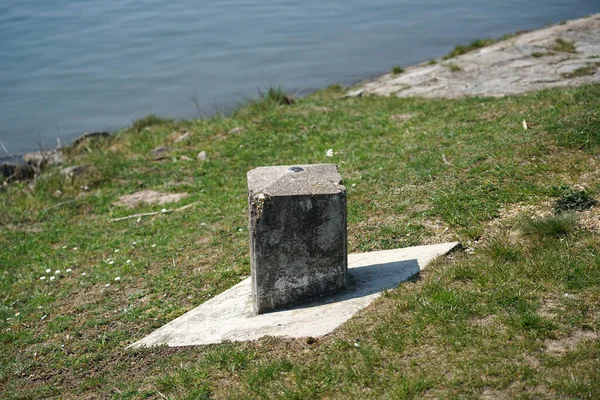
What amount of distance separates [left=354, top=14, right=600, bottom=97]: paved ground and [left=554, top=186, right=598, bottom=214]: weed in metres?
5.12

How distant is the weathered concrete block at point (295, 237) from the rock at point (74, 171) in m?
6.24

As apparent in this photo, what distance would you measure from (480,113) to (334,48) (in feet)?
40.6

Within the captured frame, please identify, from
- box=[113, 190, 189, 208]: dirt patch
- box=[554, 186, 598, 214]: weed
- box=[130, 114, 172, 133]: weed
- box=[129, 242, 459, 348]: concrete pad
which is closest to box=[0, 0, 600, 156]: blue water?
box=[130, 114, 172, 133]: weed

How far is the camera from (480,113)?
9180mm

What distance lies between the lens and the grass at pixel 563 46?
1251 centimetres

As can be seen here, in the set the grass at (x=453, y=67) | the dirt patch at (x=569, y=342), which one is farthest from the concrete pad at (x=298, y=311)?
the grass at (x=453, y=67)

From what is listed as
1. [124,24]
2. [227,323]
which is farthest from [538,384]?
[124,24]

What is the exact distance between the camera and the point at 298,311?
4.80 meters

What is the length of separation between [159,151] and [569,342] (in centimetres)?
838

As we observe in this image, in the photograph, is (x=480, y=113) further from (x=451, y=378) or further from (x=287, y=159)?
(x=451, y=378)

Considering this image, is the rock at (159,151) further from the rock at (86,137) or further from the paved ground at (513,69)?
the paved ground at (513,69)

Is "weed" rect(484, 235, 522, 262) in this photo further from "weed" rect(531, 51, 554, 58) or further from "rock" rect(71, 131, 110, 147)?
"rock" rect(71, 131, 110, 147)

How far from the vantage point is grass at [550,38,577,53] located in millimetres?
12509

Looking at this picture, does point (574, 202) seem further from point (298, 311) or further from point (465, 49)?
point (465, 49)
